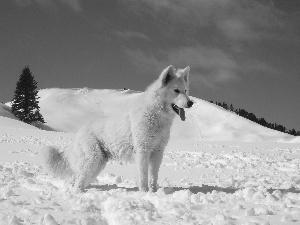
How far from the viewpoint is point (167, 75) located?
653cm

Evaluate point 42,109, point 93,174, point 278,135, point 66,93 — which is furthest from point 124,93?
point 93,174

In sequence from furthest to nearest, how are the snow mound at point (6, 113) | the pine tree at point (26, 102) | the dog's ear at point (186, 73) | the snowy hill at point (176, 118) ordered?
the snowy hill at point (176, 118) → the pine tree at point (26, 102) → the snow mound at point (6, 113) → the dog's ear at point (186, 73)

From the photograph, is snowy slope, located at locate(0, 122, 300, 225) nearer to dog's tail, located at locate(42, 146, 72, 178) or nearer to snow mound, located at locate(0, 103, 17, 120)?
dog's tail, located at locate(42, 146, 72, 178)

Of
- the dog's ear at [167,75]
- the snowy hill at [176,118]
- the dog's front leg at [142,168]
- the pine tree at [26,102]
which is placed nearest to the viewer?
the dog's front leg at [142,168]

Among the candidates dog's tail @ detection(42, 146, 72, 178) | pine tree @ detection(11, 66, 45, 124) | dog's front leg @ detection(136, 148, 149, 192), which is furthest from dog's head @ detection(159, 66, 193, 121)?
pine tree @ detection(11, 66, 45, 124)

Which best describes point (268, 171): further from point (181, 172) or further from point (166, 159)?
point (166, 159)

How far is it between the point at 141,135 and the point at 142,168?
1.89ft

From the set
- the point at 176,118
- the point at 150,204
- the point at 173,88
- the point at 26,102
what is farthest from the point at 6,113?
the point at 150,204

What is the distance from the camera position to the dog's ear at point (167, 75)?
6.49 meters

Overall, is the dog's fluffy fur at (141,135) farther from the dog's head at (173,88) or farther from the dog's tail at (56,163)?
the dog's tail at (56,163)

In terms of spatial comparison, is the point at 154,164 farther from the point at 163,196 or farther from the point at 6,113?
the point at 6,113

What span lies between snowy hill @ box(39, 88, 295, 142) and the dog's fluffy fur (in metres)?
57.7

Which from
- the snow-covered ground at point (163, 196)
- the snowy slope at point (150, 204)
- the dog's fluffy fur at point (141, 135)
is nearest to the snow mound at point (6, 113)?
the snow-covered ground at point (163, 196)

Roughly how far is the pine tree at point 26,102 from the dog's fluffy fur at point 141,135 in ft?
163
